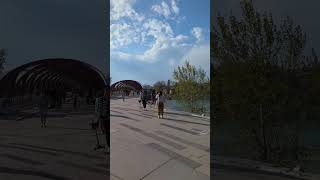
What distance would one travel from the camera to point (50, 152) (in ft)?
22.3

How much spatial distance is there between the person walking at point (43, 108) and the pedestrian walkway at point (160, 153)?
1.54m

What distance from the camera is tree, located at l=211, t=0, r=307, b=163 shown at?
25.6ft

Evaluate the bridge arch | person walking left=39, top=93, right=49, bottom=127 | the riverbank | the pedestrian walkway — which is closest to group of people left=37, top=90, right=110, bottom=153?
person walking left=39, top=93, right=49, bottom=127

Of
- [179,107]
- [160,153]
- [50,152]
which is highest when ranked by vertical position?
[179,107]

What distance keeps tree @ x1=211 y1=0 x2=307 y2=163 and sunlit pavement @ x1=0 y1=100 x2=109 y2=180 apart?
2457 mm

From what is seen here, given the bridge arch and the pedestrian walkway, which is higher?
the bridge arch

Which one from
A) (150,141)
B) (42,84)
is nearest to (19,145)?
(42,84)

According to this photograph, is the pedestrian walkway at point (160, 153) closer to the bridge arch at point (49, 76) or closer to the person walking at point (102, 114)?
the person walking at point (102, 114)

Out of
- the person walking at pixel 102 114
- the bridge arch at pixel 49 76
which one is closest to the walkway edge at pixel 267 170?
the person walking at pixel 102 114

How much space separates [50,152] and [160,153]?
3.78 meters

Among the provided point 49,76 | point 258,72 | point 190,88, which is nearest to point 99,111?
point 49,76

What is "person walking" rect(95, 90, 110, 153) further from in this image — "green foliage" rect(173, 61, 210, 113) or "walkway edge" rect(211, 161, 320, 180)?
"green foliage" rect(173, 61, 210, 113)

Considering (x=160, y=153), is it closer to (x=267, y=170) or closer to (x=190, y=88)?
(x=267, y=170)

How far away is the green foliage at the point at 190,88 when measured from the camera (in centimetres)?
2064
